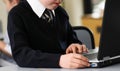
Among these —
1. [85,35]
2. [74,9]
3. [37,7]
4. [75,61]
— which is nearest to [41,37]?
[37,7]

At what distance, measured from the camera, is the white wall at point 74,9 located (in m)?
4.82

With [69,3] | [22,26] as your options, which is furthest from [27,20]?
[69,3]

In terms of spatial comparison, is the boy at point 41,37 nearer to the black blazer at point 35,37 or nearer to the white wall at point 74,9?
the black blazer at point 35,37

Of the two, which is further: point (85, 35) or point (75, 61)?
point (85, 35)

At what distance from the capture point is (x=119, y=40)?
126 cm

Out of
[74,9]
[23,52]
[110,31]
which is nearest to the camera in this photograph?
[110,31]

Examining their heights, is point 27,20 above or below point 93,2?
above

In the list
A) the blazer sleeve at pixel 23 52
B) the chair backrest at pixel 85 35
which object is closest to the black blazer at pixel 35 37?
the blazer sleeve at pixel 23 52

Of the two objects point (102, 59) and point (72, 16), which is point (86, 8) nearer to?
point (72, 16)

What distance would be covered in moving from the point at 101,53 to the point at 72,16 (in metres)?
3.71

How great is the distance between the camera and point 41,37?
1.54 metres

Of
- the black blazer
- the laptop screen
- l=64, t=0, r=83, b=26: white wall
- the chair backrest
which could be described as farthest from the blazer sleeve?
l=64, t=0, r=83, b=26: white wall

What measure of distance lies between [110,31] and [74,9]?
12.0 ft

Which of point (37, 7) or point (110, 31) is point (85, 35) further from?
point (110, 31)
